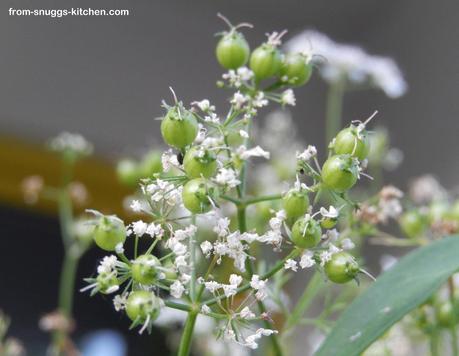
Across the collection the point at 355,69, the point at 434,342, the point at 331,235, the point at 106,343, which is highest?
the point at 355,69

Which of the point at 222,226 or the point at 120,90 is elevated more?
the point at 120,90

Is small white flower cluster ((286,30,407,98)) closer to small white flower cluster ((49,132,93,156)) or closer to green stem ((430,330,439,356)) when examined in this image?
small white flower cluster ((49,132,93,156))

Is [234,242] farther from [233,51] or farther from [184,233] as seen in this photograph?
[233,51]

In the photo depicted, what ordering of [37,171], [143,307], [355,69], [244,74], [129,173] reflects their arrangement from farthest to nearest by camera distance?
[37,171] → [355,69] → [129,173] → [244,74] → [143,307]

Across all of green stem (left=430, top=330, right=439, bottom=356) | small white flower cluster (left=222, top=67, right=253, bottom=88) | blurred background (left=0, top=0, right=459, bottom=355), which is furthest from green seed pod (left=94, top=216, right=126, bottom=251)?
blurred background (left=0, top=0, right=459, bottom=355)

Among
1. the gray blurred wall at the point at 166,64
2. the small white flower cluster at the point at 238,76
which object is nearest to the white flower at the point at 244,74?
the small white flower cluster at the point at 238,76

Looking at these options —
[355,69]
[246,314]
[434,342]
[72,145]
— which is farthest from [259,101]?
[355,69]

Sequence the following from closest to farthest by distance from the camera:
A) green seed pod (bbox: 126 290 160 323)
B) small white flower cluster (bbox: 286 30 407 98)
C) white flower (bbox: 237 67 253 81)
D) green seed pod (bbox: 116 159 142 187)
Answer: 1. green seed pod (bbox: 126 290 160 323)
2. white flower (bbox: 237 67 253 81)
3. green seed pod (bbox: 116 159 142 187)
4. small white flower cluster (bbox: 286 30 407 98)
